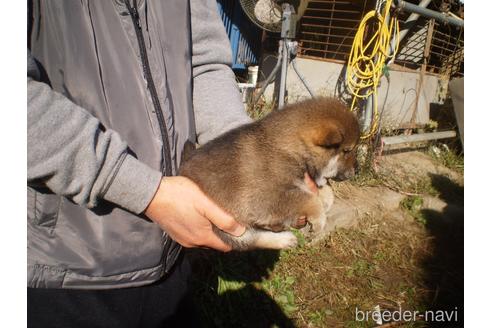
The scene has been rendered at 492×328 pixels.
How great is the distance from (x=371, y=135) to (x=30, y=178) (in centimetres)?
553

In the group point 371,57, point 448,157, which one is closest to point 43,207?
point 371,57

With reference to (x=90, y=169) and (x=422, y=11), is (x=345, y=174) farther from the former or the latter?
(x=422, y=11)

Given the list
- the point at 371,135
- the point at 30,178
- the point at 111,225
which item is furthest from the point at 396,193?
the point at 30,178

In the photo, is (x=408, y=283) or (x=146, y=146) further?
(x=408, y=283)

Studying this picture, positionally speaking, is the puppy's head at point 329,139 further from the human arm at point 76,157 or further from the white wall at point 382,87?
the white wall at point 382,87

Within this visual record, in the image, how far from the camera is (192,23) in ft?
6.88

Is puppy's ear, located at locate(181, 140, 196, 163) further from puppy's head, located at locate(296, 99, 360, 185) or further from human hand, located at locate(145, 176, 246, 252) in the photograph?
puppy's head, located at locate(296, 99, 360, 185)

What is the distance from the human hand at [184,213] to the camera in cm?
158

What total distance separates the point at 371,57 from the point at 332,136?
4206 mm

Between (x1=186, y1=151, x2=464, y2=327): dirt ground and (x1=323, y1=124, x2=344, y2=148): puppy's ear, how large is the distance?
190cm

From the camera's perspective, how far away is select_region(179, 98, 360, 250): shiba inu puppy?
216cm

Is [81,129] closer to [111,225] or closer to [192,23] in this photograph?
[111,225]

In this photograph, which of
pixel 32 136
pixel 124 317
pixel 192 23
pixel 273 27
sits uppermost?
pixel 273 27

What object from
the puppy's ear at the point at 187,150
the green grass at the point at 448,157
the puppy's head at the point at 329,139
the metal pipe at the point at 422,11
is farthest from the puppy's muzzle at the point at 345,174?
the green grass at the point at 448,157
